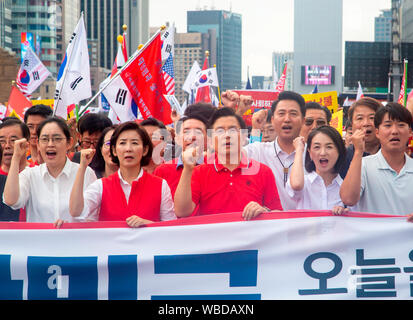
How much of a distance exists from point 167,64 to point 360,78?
Answer: 47.0 meters

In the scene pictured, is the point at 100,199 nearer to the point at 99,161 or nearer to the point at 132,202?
the point at 132,202

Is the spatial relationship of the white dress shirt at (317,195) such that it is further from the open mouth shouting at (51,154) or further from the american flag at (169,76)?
the american flag at (169,76)

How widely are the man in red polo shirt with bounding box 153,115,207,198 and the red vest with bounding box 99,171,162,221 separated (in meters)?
0.56

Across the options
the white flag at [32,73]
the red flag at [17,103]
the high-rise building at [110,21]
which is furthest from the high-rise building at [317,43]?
the red flag at [17,103]

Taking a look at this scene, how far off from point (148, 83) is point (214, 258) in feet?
13.0

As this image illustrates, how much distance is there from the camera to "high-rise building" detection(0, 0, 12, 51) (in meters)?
91.0

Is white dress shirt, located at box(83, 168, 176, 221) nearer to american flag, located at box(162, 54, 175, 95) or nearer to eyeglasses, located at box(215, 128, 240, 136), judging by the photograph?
eyeglasses, located at box(215, 128, 240, 136)

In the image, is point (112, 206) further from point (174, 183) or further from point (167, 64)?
point (167, 64)

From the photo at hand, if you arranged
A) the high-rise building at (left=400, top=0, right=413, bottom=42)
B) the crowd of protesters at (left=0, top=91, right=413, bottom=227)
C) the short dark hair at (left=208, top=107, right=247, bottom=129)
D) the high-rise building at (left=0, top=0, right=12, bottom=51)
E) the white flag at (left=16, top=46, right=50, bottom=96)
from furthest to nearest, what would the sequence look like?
the high-rise building at (left=0, top=0, right=12, bottom=51), the high-rise building at (left=400, top=0, right=413, bottom=42), the white flag at (left=16, top=46, right=50, bottom=96), the short dark hair at (left=208, top=107, right=247, bottom=129), the crowd of protesters at (left=0, top=91, right=413, bottom=227)

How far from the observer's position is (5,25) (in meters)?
92.7

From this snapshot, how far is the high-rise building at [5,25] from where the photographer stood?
3583 inches

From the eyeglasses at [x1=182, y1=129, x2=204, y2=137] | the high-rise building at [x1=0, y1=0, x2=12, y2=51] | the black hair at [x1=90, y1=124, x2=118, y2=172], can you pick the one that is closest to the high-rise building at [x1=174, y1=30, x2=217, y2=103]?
the high-rise building at [x1=0, y1=0, x2=12, y2=51]

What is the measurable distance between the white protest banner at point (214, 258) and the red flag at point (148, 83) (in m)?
3.63
